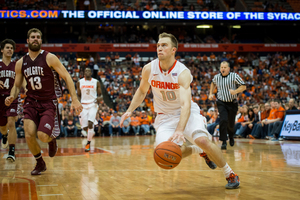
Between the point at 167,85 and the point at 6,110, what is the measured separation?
4.50 metres

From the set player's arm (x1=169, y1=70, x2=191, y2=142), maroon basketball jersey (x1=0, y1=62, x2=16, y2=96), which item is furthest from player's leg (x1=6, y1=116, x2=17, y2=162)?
player's arm (x1=169, y1=70, x2=191, y2=142)

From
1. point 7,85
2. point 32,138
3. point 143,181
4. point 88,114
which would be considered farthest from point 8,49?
point 143,181

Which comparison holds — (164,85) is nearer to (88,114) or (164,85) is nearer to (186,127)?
(186,127)

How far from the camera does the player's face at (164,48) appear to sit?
4406mm

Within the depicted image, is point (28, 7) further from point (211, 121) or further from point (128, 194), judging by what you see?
point (128, 194)

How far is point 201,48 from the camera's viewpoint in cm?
3136

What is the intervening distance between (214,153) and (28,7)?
2874 cm

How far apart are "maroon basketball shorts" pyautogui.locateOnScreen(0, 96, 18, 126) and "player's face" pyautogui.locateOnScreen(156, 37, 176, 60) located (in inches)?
172

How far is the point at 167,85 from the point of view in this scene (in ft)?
14.9

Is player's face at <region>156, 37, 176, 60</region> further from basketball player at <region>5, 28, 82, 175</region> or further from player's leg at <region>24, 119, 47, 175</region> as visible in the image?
player's leg at <region>24, 119, 47, 175</region>

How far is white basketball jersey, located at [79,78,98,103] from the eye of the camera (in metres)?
9.60

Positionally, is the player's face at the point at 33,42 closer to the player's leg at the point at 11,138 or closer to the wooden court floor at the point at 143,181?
the wooden court floor at the point at 143,181

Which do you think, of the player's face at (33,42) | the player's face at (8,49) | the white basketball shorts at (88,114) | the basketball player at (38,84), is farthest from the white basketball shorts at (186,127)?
the white basketball shorts at (88,114)

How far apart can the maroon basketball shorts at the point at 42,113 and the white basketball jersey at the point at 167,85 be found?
1794mm
